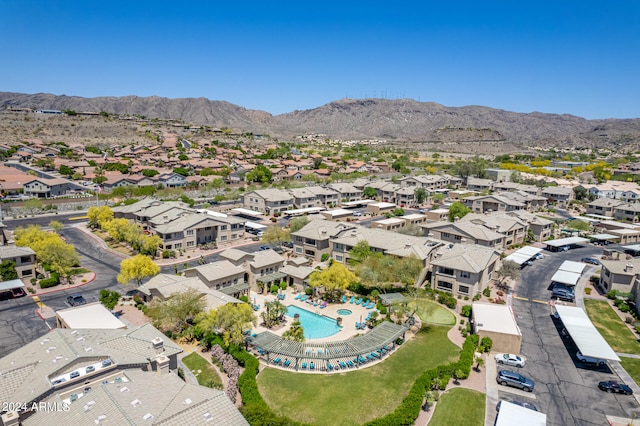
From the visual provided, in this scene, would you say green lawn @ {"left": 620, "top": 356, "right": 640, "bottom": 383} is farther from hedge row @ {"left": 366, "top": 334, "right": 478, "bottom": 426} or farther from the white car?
hedge row @ {"left": 366, "top": 334, "right": 478, "bottom": 426}

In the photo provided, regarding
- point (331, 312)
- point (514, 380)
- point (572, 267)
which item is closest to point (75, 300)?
point (331, 312)

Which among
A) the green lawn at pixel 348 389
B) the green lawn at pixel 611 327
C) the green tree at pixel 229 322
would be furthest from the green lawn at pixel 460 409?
the green lawn at pixel 611 327

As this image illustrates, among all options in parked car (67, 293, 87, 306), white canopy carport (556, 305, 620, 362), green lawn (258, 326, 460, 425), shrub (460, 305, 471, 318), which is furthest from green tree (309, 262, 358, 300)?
parked car (67, 293, 87, 306)

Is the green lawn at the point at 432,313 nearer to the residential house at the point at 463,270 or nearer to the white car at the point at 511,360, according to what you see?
the residential house at the point at 463,270

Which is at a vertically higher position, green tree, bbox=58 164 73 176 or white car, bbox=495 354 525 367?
green tree, bbox=58 164 73 176

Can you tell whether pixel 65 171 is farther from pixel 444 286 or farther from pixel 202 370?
pixel 444 286

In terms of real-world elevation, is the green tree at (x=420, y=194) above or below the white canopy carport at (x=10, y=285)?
above

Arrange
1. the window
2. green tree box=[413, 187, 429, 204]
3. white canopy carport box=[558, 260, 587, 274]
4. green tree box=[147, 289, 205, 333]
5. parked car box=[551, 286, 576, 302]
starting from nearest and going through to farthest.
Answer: green tree box=[147, 289, 205, 333] → parked car box=[551, 286, 576, 302] → the window → white canopy carport box=[558, 260, 587, 274] → green tree box=[413, 187, 429, 204]
